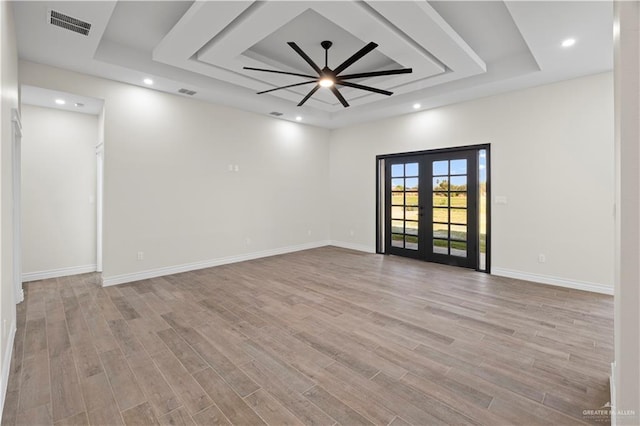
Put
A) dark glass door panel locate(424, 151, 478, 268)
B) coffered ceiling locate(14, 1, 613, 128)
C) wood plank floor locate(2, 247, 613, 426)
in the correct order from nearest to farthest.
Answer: wood plank floor locate(2, 247, 613, 426) → coffered ceiling locate(14, 1, 613, 128) → dark glass door panel locate(424, 151, 478, 268)

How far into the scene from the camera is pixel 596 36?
318 centimetres

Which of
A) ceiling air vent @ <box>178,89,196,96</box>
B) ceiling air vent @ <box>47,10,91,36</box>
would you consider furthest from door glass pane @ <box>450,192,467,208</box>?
ceiling air vent @ <box>47,10,91,36</box>

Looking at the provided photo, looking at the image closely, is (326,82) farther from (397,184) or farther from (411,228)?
(411,228)

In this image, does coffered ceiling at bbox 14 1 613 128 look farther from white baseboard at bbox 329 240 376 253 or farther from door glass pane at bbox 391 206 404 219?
white baseboard at bbox 329 240 376 253

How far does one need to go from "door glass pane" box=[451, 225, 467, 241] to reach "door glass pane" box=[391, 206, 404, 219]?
3.77 ft

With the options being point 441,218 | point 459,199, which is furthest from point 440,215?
point 459,199

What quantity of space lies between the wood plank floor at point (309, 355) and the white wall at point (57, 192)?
0.67 m

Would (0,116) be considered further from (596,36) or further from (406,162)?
(406,162)

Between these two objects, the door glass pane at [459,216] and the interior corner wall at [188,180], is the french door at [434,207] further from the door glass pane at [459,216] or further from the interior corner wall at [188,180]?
the interior corner wall at [188,180]

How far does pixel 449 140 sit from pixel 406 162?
3.23 ft

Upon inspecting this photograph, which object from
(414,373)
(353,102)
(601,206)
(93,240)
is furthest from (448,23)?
(93,240)

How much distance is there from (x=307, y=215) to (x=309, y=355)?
196 inches

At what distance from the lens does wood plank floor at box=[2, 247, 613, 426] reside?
1869 mm

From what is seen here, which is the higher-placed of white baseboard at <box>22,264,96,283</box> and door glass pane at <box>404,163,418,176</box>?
door glass pane at <box>404,163,418,176</box>
